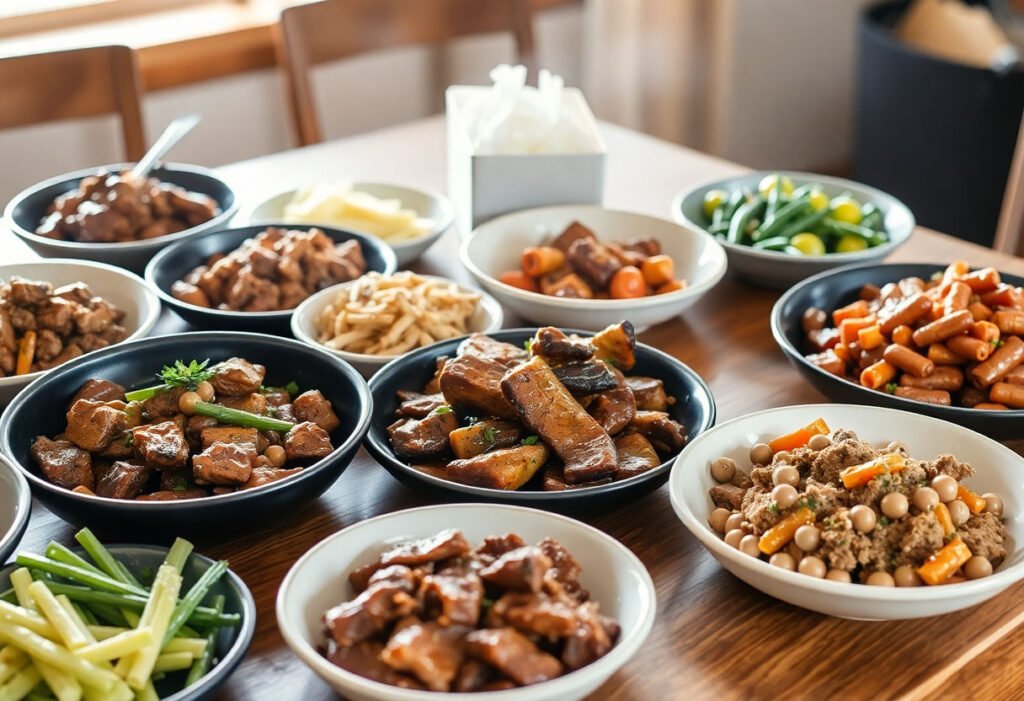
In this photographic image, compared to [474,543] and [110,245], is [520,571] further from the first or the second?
[110,245]

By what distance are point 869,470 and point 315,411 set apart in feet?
2.63

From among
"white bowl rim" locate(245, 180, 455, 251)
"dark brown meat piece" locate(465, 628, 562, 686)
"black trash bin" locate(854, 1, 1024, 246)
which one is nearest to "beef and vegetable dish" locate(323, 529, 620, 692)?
"dark brown meat piece" locate(465, 628, 562, 686)

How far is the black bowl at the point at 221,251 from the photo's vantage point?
6.67 ft

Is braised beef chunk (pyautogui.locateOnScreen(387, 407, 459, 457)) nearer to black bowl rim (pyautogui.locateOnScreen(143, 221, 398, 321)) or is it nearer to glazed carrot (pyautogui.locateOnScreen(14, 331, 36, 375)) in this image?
black bowl rim (pyautogui.locateOnScreen(143, 221, 398, 321))

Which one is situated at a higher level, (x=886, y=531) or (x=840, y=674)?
(x=886, y=531)

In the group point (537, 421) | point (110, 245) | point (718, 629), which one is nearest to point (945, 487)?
point (718, 629)

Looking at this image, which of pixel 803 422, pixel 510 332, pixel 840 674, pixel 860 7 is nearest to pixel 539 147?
pixel 510 332

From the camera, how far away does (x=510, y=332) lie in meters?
1.94

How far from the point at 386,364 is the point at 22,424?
0.56 metres

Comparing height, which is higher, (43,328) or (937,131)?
(43,328)

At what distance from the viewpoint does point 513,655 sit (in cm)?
117

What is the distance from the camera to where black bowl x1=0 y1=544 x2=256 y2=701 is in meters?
1.19

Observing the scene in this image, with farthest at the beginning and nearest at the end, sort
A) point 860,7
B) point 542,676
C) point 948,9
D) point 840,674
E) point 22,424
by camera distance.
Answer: point 860,7 → point 948,9 → point 22,424 → point 840,674 → point 542,676

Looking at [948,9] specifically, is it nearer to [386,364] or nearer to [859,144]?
[859,144]
